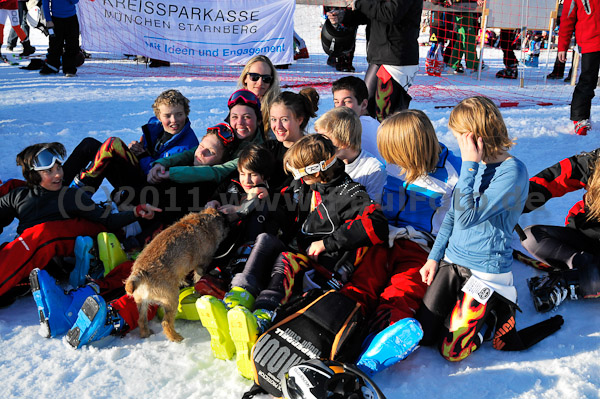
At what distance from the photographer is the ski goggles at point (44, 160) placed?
284 cm

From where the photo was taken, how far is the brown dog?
2.32 m

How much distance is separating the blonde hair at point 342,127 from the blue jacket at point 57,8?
805cm

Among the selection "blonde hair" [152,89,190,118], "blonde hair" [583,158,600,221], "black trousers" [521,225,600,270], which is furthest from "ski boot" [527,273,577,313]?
"blonde hair" [152,89,190,118]

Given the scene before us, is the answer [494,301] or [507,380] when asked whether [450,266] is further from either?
[507,380]

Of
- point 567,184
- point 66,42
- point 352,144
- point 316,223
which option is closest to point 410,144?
point 352,144

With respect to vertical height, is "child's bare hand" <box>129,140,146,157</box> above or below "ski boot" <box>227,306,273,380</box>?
above

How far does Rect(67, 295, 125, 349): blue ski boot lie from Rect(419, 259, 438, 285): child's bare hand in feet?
→ 5.10

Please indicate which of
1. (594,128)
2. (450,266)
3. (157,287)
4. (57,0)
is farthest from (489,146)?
(57,0)

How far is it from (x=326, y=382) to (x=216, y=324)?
2.03 feet

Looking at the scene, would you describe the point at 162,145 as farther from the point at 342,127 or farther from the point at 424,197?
the point at 424,197

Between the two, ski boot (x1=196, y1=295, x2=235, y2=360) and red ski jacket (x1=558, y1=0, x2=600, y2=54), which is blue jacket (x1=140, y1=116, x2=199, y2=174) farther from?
red ski jacket (x1=558, y1=0, x2=600, y2=54)

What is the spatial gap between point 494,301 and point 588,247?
108 cm

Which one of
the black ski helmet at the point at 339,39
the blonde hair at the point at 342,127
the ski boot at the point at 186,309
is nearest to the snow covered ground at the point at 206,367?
the ski boot at the point at 186,309

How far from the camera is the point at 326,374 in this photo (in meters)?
1.88
